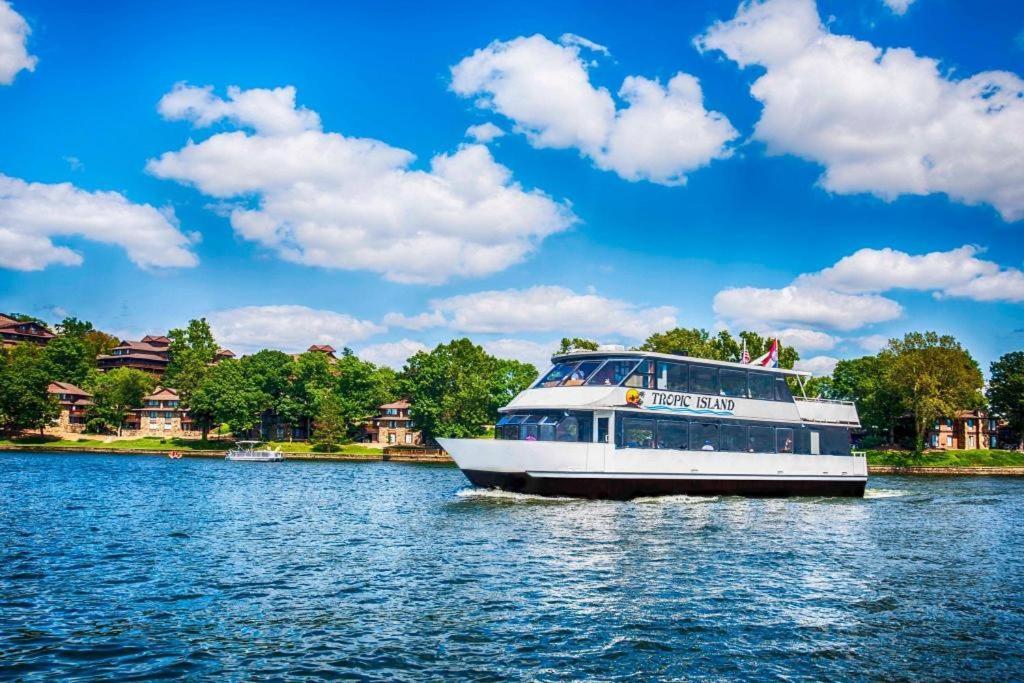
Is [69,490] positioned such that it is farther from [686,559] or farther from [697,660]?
[697,660]

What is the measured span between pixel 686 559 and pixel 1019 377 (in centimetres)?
11084

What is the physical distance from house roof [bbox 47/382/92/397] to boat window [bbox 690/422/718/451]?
128612 mm

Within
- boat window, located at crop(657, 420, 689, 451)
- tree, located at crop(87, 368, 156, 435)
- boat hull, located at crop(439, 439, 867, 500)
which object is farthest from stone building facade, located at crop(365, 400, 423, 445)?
boat window, located at crop(657, 420, 689, 451)

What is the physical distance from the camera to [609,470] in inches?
1481

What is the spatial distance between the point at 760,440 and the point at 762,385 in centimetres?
344

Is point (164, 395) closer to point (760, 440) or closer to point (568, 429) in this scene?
point (568, 429)

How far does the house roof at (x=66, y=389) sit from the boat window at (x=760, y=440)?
129518 mm

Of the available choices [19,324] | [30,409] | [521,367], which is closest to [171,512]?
[521,367]

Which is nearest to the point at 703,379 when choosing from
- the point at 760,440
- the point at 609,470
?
the point at 760,440

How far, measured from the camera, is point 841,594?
19.3 m

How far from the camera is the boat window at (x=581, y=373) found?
132 ft

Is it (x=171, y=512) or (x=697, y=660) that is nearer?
(x=697, y=660)

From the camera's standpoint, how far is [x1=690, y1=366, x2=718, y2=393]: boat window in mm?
42031

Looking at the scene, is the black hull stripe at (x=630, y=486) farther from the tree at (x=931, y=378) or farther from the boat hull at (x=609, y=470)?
the tree at (x=931, y=378)
